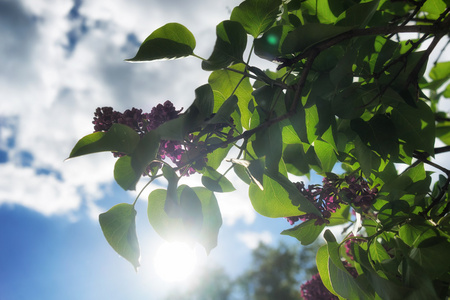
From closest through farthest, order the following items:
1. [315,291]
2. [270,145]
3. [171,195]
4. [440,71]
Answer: [171,195] < [270,145] < [315,291] < [440,71]

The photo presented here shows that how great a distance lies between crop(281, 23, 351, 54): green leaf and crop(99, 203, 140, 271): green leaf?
0.52 metres

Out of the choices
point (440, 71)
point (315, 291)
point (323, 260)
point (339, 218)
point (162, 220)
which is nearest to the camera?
point (162, 220)

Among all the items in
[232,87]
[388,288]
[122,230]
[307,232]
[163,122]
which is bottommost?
[388,288]

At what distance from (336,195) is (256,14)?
564mm

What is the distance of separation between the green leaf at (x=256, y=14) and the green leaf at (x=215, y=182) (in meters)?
0.37

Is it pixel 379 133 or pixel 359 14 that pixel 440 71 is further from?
pixel 359 14

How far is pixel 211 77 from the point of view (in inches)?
34.9

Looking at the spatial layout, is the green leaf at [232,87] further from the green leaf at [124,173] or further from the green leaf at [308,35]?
the green leaf at [124,173]

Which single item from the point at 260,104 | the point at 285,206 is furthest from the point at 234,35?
the point at 285,206

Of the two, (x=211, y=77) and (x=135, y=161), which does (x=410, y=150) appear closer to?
(x=211, y=77)

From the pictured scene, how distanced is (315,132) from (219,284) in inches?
871

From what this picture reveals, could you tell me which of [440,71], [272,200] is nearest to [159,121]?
[272,200]

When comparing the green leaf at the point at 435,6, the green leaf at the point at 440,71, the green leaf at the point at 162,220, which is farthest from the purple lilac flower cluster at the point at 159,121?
the green leaf at the point at 440,71

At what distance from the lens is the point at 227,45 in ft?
2.43
